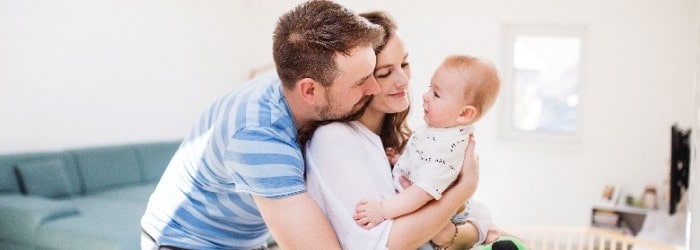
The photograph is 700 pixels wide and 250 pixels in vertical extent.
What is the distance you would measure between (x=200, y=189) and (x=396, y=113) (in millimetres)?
547

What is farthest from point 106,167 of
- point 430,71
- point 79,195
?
point 430,71

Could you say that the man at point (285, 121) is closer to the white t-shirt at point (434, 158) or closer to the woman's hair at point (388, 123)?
the woman's hair at point (388, 123)

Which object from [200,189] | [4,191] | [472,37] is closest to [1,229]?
[4,191]

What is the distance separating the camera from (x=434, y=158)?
5.23 feet

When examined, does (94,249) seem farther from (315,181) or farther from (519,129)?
(519,129)

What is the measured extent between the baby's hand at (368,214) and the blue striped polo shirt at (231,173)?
0.14m

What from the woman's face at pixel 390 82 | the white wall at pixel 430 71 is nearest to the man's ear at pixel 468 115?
the woman's face at pixel 390 82

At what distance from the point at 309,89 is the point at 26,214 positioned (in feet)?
9.54

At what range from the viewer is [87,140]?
5.20 m

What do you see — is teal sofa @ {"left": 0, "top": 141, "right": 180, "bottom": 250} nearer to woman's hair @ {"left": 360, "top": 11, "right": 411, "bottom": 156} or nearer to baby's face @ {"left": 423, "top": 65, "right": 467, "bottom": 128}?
woman's hair @ {"left": 360, "top": 11, "right": 411, "bottom": 156}

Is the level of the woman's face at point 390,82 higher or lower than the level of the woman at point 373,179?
higher

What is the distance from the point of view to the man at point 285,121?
1.47 metres

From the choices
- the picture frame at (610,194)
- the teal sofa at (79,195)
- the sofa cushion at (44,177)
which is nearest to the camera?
the teal sofa at (79,195)

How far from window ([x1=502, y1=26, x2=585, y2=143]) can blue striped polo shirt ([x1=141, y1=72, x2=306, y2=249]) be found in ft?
14.2
